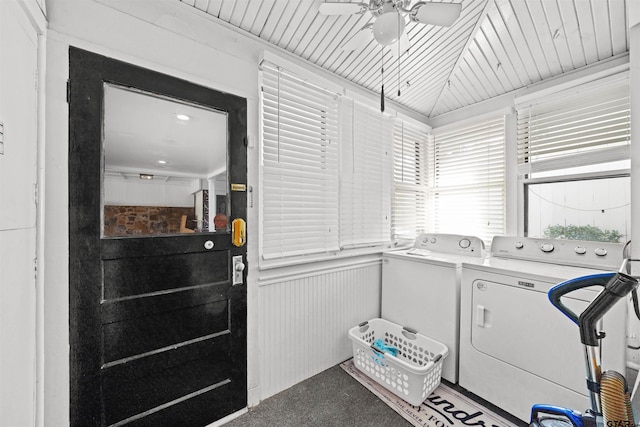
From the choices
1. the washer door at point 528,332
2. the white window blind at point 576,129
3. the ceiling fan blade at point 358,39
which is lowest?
the washer door at point 528,332

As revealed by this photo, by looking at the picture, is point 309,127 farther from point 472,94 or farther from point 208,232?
point 472,94

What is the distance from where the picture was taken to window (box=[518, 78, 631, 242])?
1.90 meters

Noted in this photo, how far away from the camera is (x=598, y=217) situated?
2029mm

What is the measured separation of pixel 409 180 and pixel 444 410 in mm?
2119

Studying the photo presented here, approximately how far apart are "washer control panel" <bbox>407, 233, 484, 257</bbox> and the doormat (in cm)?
111

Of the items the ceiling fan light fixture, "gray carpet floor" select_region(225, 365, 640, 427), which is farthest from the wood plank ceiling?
"gray carpet floor" select_region(225, 365, 640, 427)

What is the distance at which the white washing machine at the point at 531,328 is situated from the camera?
56.5 inches

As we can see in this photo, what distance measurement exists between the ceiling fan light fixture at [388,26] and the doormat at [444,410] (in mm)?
2355

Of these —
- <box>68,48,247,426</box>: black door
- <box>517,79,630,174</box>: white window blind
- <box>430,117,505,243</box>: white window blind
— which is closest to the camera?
<box>68,48,247,426</box>: black door

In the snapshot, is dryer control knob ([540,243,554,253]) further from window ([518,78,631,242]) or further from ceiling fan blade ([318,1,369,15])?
ceiling fan blade ([318,1,369,15])

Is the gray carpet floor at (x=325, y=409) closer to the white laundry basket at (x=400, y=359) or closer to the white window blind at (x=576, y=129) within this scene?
the white laundry basket at (x=400, y=359)

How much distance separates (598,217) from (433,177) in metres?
1.44
